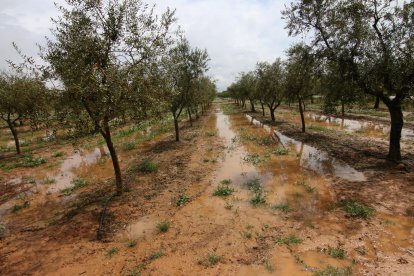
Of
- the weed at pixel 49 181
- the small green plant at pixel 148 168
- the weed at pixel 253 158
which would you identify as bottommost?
the weed at pixel 49 181

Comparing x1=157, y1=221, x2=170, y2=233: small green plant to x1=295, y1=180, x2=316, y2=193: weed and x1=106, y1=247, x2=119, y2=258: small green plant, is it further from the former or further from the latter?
x1=295, y1=180, x2=316, y2=193: weed

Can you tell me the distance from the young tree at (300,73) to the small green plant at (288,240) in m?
13.9

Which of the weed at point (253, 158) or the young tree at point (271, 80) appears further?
the young tree at point (271, 80)

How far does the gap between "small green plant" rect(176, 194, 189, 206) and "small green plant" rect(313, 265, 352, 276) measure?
265 inches

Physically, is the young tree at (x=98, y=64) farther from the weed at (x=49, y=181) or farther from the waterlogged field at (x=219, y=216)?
the weed at (x=49, y=181)

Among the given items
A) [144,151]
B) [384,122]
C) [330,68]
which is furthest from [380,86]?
[384,122]

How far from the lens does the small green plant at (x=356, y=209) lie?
→ 10.3 meters

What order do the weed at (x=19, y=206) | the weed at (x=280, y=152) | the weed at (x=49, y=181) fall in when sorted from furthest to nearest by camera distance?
the weed at (x=280, y=152) → the weed at (x=49, y=181) → the weed at (x=19, y=206)

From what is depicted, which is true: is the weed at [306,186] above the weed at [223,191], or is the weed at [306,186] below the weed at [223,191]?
below

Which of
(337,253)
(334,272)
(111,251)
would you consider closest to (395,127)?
(337,253)

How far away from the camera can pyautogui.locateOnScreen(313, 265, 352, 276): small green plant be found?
7176 mm

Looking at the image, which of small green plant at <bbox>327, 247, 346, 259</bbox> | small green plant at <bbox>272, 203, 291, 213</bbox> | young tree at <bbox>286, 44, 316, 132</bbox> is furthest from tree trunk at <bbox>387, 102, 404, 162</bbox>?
small green plant at <bbox>327, 247, 346, 259</bbox>

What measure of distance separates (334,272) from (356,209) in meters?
4.22

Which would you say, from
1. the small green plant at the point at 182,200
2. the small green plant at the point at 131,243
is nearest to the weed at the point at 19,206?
the small green plant at the point at 131,243
